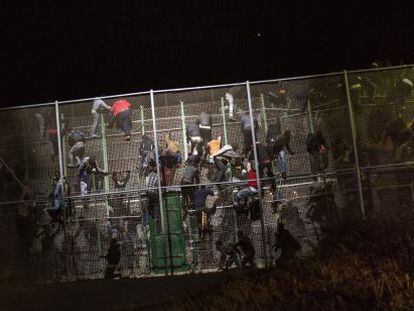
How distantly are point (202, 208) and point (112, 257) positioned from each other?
2.17 meters

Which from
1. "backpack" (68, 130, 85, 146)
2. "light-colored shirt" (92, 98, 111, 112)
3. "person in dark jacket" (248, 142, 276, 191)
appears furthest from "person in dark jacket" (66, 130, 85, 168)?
"person in dark jacket" (248, 142, 276, 191)

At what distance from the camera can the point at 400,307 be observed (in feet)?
20.5

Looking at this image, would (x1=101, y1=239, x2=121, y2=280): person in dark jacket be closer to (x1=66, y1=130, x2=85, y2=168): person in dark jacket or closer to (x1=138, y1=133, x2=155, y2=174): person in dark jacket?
(x1=138, y1=133, x2=155, y2=174): person in dark jacket

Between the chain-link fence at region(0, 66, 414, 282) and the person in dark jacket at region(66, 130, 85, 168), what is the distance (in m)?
0.02

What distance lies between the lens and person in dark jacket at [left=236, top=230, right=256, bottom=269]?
42.8 ft

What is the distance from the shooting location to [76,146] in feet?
45.1

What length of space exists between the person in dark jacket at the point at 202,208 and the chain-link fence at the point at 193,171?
0.10ft

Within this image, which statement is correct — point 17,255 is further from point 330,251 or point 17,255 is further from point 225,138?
point 330,251

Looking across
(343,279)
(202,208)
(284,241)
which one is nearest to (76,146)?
(202,208)

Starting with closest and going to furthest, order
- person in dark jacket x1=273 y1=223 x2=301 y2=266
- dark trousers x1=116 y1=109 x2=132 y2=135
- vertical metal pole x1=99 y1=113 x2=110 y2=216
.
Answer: person in dark jacket x1=273 y1=223 x2=301 y2=266 → vertical metal pole x1=99 y1=113 x2=110 y2=216 → dark trousers x1=116 y1=109 x2=132 y2=135

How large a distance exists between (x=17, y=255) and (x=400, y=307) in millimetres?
9245

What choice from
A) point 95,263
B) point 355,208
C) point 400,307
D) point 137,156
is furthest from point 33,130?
point 400,307

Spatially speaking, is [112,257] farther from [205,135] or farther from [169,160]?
[205,135]

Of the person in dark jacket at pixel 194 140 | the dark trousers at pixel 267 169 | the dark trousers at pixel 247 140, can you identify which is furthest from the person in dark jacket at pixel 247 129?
the person in dark jacket at pixel 194 140
